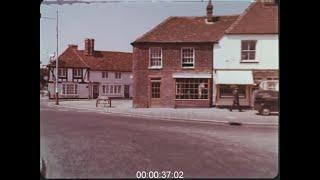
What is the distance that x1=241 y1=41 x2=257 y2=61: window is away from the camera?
4.25 metres

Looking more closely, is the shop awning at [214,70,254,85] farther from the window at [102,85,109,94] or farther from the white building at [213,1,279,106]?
the window at [102,85,109,94]

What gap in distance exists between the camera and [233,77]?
4.34 meters

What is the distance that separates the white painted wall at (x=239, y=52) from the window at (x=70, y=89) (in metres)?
1.51

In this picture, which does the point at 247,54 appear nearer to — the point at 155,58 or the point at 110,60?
the point at 155,58

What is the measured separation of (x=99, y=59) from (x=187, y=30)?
3.18 feet

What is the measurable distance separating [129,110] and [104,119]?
292 mm

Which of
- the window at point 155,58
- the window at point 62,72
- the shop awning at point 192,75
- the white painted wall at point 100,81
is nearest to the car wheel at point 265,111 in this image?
the shop awning at point 192,75

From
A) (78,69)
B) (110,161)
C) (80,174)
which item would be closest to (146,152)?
(110,161)

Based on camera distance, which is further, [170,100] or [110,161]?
[170,100]

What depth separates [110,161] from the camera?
4051 millimetres

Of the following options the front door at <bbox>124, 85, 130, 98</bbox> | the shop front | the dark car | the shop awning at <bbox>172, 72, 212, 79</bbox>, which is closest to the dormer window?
the front door at <bbox>124, 85, 130, 98</bbox>
